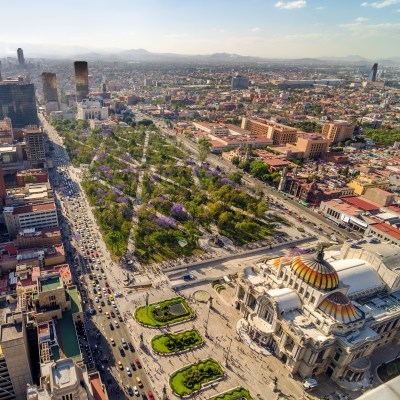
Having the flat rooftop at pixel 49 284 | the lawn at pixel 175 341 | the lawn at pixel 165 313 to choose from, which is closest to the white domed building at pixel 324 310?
the lawn at pixel 175 341

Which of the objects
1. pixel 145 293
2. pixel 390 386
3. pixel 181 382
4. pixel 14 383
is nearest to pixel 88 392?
pixel 14 383

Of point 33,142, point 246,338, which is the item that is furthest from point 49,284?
point 33,142

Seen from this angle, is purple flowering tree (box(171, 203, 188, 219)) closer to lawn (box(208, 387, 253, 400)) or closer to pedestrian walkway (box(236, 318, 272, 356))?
pedestrian walkway (box(236, 318, 272, 356))

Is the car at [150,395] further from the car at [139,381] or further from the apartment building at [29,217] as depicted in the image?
the apartment building at [29,217]

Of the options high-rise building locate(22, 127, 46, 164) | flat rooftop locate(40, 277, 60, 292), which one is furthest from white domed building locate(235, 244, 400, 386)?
high-rise building locate(22, 127, 46, 164)

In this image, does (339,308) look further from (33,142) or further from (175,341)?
(33,142)

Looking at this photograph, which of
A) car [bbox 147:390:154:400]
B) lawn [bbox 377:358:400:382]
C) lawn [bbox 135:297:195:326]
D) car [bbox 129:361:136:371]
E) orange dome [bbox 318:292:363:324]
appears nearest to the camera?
car [bbox 147:390:154:400]

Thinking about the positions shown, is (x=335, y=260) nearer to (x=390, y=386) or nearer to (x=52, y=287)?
(x=52, y=287)
